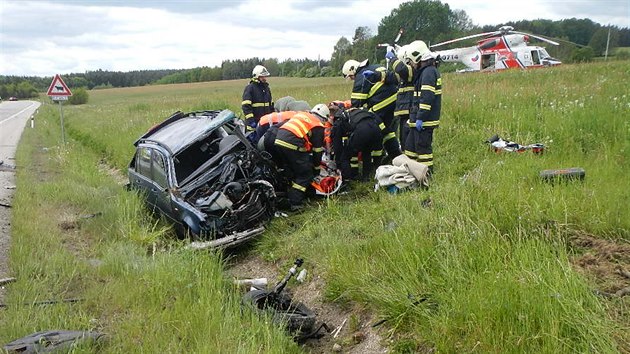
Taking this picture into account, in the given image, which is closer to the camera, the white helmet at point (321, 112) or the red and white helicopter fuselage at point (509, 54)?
the white helmet at point (321, 112)

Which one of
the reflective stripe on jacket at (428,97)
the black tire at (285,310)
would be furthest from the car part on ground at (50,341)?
the reflective stripe on jacket at (428,97)

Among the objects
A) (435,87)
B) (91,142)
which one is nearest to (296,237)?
(435,87)

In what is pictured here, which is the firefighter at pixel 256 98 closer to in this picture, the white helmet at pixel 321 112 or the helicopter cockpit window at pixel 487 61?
the white helmet at pixel 321 112

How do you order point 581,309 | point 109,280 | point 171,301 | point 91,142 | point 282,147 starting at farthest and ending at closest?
point 91,142 < point 282,147 < point 109,280 < point 171,301 < point 581,309

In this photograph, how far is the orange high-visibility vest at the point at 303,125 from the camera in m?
6.20

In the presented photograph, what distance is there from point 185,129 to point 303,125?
1.81 meters

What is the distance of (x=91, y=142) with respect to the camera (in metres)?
15.8

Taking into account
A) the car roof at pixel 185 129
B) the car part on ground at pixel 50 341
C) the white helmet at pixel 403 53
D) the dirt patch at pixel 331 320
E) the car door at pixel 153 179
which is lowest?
the dirt patch at pixel 331 320

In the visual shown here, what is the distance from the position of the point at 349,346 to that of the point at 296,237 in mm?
2120

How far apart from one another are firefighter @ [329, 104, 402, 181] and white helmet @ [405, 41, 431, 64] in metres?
1.00

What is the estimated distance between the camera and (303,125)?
6266mm

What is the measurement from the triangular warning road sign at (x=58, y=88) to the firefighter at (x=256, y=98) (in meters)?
8.28

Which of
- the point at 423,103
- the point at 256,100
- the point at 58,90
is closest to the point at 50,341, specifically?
the point at 423,103

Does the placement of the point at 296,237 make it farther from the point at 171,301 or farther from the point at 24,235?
the point at 24,235
